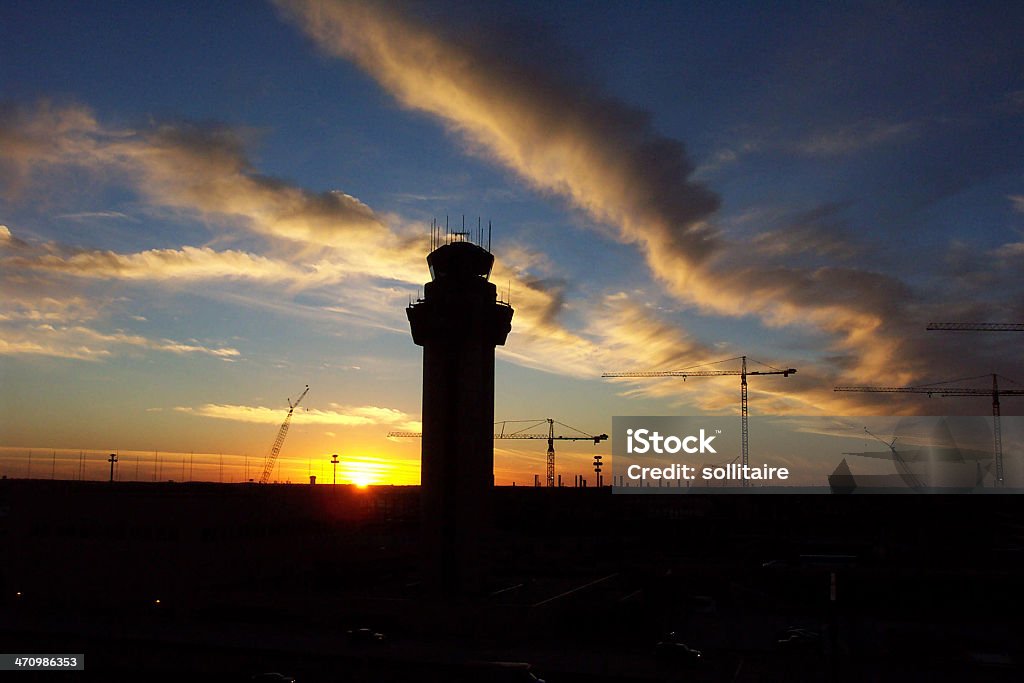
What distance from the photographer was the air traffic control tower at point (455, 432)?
201 feet

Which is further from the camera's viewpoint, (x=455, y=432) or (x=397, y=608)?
(x=455, y=432)

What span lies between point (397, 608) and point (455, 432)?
14622 mm

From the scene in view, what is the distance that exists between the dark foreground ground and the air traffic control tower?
2500 mm

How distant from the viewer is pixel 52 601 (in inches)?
2470

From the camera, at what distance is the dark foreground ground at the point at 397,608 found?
45.3m

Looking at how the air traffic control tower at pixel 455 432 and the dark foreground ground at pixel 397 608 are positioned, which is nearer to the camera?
the dark foreground ground at pixel 397 608

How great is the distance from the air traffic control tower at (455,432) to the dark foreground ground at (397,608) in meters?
2.50

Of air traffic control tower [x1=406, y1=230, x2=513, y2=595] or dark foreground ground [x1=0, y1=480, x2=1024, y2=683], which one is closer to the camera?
dark foreground ground [x1=0, y1=480, x2=1024, y2=683]

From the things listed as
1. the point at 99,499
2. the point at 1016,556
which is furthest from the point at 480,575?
the point at 1016,556

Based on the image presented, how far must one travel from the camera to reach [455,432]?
2422 inches

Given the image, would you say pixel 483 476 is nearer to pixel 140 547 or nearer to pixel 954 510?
pixel 140 547

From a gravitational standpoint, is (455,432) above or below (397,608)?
above

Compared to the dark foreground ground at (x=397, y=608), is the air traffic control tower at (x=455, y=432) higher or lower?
higher

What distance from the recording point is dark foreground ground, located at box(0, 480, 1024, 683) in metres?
45.3
